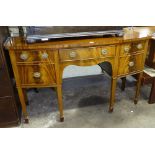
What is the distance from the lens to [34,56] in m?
1.33

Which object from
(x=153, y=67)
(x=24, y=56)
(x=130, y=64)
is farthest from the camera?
(x=153, y=67)

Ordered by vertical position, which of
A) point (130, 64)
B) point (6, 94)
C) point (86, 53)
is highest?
point (86, 53)

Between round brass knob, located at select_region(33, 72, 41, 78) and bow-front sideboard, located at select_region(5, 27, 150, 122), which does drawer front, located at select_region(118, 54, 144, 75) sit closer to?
bow-front sideboard, located at select_region(5, 27, 150, 122)

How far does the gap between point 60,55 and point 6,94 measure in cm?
53

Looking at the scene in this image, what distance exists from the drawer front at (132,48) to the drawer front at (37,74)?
0.58 meters

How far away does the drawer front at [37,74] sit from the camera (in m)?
1.38

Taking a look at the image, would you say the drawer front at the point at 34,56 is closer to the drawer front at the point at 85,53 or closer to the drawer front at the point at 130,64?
the drawer front at the point at 85,53

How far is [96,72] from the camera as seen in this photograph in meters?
2.44

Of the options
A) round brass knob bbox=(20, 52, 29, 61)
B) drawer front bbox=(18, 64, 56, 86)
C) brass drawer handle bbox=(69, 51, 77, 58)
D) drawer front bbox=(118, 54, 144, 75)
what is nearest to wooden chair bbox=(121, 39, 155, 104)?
drawer front bbox=(118, 54, 144, 75)

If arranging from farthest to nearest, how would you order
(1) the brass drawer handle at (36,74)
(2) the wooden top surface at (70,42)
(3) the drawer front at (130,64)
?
(3) the drawer front at (130,64)
(1) the brass drawer handle at (36,74)
(2) the wooden top surface at (70,42)

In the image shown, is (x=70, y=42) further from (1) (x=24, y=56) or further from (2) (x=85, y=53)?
(1) (x=24, y=56)

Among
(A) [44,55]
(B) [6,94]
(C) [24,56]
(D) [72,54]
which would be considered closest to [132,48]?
(D) [72,54]

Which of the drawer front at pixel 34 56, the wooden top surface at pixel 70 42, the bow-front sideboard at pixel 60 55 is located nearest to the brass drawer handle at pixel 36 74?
the bow-front sideboard at pixel 60 55
